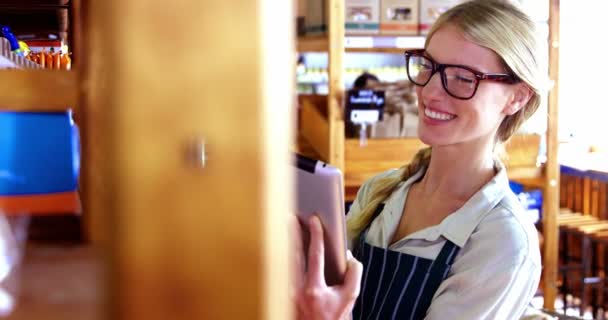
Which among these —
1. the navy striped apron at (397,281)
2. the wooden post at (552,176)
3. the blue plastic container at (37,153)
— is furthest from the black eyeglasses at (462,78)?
the wooden post at (552,176)

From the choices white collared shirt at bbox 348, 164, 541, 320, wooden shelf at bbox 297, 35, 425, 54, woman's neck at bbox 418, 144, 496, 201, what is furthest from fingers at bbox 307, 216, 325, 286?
wooden shelf at bbox 297, 35, 425, 54

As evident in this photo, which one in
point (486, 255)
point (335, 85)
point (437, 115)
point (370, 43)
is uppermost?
point (370, 43)

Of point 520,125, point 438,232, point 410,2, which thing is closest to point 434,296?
point 438,232

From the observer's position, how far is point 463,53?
1.56 m

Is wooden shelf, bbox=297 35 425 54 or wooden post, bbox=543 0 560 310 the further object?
wooden post, bbox=543 0 560 310

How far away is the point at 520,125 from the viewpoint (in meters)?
1.71

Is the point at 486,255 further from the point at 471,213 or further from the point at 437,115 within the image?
the point at 437,115

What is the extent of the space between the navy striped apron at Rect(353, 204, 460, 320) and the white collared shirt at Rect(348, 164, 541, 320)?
2 cm

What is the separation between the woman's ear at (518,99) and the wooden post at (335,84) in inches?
65.7

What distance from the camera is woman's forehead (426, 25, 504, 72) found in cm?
154

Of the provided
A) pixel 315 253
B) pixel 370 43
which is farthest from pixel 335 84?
pixel 315 253

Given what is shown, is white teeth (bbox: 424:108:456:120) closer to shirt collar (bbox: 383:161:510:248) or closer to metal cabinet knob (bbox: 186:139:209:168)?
shirt collar (bbox: 383:161:510:248)

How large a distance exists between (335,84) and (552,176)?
1.36 m

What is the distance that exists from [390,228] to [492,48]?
50 centimetres
